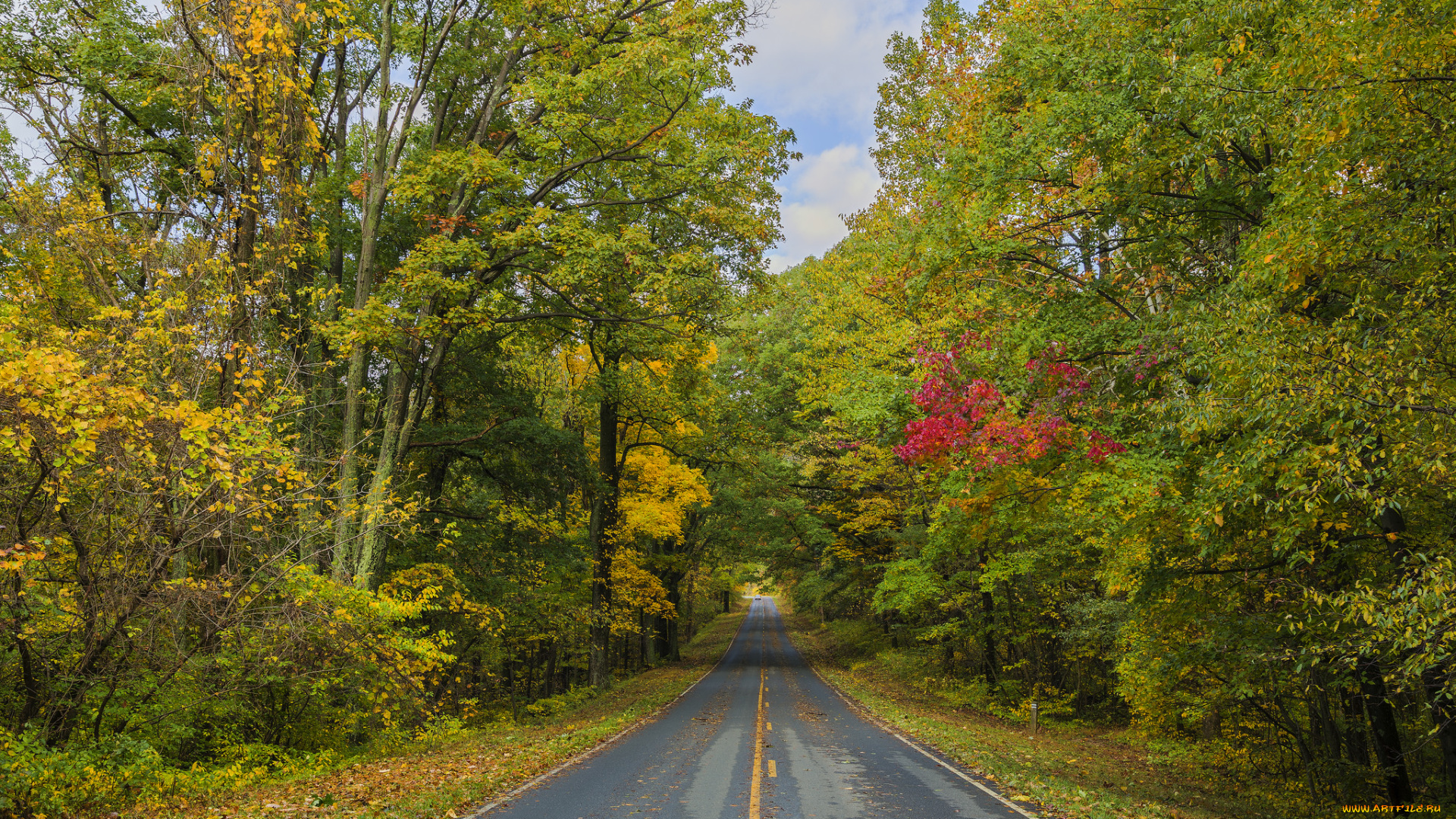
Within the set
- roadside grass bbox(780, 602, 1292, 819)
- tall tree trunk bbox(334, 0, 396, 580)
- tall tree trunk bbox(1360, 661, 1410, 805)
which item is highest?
tall tree trunk bbox(334, 0, 396, 580)

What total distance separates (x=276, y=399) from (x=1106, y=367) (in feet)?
36.3

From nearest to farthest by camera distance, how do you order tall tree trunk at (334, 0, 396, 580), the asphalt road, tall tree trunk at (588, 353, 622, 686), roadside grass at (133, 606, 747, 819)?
roadside grass at (133, 606, 747, 819), the asphalt road, tall tree trunk at (334, 0, 396, 580), tall tree trunk at (588, 353, 622, 686)

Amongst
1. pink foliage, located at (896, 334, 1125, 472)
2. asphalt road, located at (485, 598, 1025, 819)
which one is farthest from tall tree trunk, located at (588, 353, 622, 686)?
pink foliage, located at (896, 334, 1125, 472)

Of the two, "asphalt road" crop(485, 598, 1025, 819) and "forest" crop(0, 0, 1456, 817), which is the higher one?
"forest" crop(0, 0, 1456, 817)

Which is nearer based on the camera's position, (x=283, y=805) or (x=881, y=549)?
(x=283, y=805)

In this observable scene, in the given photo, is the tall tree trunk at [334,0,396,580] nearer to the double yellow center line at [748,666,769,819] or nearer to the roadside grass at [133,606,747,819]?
the roadside grass at [133,606,747,819]

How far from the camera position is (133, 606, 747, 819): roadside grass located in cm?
762

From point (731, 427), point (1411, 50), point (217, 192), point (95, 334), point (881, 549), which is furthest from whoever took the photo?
point (881, 549)

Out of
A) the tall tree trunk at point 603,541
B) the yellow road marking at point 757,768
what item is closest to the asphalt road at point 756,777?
the yellow road marking at point 757,768

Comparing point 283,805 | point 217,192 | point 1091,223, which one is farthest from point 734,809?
point 217,192

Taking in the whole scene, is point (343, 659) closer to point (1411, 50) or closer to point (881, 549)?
point (1411, 50)

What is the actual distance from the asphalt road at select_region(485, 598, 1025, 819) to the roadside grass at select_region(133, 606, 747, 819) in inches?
21.0

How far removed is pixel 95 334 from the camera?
7277mm

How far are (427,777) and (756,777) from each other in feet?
14.8
